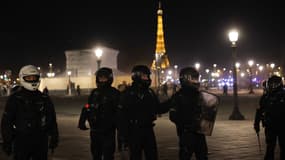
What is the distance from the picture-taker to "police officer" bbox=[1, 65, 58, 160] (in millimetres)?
6403

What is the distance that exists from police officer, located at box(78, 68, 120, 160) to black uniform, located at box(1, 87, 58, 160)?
111 centimetres

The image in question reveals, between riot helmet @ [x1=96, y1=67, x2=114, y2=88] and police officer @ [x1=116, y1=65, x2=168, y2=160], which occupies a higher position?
riot helmet @ [x1=96, y1=67, x2=114, y2=88]

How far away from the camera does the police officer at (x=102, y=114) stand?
7.42m

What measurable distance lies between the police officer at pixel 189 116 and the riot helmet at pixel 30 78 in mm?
2147

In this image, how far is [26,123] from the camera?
6418 millimetres

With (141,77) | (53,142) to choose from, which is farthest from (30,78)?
(141,77)

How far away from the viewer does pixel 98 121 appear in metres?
7.47

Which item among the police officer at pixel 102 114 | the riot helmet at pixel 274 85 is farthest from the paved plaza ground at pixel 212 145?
the riot helmet at pixel 274 85

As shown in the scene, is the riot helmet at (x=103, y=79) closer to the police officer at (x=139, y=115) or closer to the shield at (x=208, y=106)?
the police officer at (x=139, y=115)

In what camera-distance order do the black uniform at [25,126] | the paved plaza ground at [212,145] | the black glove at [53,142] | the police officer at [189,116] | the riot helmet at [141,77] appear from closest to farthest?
the black uniform at [25,126] → the police officer at [189,116] → the black glove at [53,142] → the riot helmet at [141,77] → the paved plaza ground at [212,145]

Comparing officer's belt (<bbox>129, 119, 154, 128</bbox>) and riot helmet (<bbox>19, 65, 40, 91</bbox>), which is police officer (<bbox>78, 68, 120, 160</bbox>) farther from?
riot helmet (<bbox>19, 65, 40, 91</bbox>)

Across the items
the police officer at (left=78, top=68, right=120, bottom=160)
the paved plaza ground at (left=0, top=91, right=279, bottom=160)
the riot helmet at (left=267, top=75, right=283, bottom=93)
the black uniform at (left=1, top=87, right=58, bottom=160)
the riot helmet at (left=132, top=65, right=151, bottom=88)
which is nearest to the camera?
the black uniform at (left=1, top=87, right=58, bottom=160)

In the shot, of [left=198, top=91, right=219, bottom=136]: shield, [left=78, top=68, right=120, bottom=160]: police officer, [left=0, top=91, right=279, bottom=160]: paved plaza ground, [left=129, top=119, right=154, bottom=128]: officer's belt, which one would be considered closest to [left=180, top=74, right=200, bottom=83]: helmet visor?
[left=198, top=91, right=219, bottom=136]: shield

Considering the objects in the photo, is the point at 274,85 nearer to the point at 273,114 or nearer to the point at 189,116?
the point at 273,114
